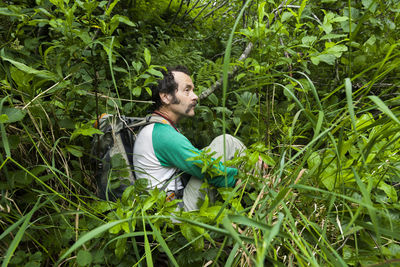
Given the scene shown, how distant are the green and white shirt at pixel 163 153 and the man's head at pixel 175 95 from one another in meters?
0.37

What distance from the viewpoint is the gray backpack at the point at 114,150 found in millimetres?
1647

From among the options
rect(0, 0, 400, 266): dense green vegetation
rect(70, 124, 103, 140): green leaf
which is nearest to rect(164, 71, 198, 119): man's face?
rect(0, 0, 400, 266): dense green vegetation

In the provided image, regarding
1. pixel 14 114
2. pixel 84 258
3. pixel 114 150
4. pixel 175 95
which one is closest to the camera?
pixel 84 258

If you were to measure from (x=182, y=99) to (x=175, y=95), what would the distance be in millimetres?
68

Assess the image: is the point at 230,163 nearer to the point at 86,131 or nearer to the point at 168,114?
the point at 86,131

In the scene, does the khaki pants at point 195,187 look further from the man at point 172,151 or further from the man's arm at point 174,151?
the man's arm at point 174,151

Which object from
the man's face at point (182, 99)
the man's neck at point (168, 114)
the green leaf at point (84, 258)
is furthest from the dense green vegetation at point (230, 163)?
the man's neck at point (168, 114)

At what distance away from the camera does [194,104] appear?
2.42 meters

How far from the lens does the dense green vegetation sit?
36.7 inches

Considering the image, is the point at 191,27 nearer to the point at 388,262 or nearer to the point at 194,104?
the point at 194,104

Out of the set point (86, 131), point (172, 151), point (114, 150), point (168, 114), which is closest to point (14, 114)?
point (86, 131)

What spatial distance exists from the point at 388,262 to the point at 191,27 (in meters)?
3.45

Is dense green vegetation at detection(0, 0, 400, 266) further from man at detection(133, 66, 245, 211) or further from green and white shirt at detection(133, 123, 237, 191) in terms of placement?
green and white shirt at detection(133, 123, 237, 191)

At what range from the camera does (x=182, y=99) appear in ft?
7.74
